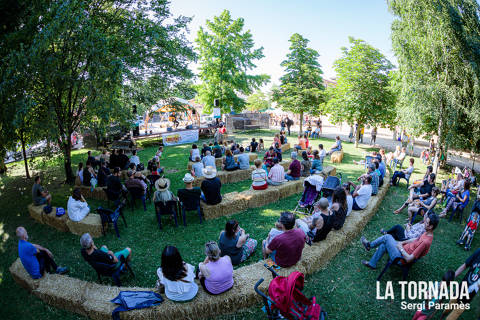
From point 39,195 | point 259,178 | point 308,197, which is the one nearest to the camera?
point 308,197

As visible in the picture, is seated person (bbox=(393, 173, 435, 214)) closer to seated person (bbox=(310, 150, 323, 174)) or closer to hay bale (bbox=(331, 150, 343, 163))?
seated person (bbox=(310, 150, 323, 174))

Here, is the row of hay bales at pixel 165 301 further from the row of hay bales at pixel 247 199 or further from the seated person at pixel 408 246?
the row of hay bales at pixel 247 199

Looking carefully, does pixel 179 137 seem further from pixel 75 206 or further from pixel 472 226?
pixel 472 226

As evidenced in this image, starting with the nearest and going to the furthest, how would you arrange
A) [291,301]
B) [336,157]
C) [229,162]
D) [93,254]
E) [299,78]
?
[291,301], [93,254], [229,162], [336,157], [299,78]

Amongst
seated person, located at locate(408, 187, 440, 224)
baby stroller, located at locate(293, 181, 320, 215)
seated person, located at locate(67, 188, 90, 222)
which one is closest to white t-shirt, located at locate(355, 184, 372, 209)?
baby stroller, located at locate(293, 181, 320, 215)

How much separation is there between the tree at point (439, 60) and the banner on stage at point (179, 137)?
15246 millimetres

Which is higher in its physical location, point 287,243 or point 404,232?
point 287,243

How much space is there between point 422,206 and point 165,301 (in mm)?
7029

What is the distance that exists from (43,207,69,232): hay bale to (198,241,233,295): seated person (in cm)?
509

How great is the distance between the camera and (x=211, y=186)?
6.57 metres

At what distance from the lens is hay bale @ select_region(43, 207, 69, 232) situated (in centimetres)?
652

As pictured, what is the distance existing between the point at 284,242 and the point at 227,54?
2419cm

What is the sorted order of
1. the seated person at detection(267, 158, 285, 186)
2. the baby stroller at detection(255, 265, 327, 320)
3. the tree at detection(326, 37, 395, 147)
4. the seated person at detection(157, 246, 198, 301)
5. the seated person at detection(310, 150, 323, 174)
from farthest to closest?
the tree at detection(326, 37, 395, 147) < the seated person at detection(310, 150, 323, 174) < the seated person at detection(267, 158, 285, 186) < the seated person at detection(157, 246, 198, 301) < the baby stroller at detection(255, 265, 327, 320)

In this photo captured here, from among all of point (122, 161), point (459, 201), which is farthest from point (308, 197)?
point (122, 161)
